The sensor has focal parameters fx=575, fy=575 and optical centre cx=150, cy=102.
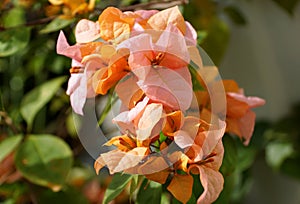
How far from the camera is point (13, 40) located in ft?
2.11

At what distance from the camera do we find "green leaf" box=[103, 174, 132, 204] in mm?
505

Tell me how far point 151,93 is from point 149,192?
0.45ft

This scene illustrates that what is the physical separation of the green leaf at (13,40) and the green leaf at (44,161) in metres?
0.13

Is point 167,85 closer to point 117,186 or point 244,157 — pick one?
point 117,186

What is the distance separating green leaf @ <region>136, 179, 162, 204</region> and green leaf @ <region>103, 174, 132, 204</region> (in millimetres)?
39

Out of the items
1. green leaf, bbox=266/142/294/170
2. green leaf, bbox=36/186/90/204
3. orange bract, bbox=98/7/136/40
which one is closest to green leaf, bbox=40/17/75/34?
orange bract, bbox=98/7/136/40

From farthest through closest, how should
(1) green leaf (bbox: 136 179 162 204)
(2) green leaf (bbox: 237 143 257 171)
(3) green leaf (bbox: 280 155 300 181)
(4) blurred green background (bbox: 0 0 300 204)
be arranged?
(3) green leaf (bbox: 280 155 300 181) → (2) green leaf (bbox: 237 143 257 171) → (4) blurred green background (bbox: 0 0 300 204) → (1) green leaf (bbox: 136 179 162 204)

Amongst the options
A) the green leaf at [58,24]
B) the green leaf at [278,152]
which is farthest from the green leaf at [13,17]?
the green leaf at [278,152]

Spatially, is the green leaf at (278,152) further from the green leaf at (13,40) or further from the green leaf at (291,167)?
the green leaf at (13,40)

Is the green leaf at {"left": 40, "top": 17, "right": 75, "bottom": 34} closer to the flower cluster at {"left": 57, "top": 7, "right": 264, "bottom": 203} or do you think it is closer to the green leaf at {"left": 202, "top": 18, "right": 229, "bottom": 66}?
the flower cluster at {"left": 57, "top": 7, "right": 264, "bottom": 203}

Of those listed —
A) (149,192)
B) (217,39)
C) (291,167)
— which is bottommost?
(291,167)

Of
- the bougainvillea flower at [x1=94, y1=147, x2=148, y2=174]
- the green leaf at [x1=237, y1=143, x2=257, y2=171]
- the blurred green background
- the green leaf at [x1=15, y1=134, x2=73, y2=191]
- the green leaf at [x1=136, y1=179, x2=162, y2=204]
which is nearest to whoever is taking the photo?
the bougainvillea flower at [x1=94, y1=147, x2=148, y2=174]

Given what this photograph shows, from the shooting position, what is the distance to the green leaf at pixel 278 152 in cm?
99

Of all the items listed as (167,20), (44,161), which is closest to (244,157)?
(44,161)
